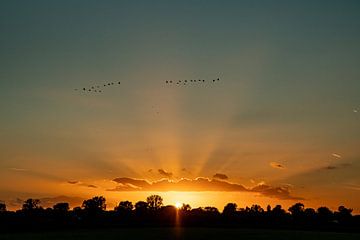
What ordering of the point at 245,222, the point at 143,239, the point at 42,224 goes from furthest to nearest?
1. the point at 245,222
2. the point at 42,224
3. the point at 143,239

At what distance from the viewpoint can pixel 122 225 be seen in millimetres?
111625

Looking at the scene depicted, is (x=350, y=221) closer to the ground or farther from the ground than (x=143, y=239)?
farther from the ground

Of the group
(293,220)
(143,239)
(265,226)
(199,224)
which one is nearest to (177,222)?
(199,224)

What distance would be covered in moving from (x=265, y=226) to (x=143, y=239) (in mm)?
48595

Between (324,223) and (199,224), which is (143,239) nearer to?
(199,224)

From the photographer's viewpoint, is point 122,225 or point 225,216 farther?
point 225,216

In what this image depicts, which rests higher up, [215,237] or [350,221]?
[350,221]

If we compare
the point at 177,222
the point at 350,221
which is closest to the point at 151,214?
the point at 177,222

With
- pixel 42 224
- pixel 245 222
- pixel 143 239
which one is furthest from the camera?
pixel 245 222

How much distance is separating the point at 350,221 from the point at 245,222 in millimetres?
31608

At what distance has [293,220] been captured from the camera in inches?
4934

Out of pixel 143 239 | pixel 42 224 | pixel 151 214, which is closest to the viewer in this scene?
pixel 143 239

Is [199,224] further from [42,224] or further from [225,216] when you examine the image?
[42,224]

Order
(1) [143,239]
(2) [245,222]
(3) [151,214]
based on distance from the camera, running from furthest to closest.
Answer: (3) [151,214], (2) [245,222], (1) [143,239]
